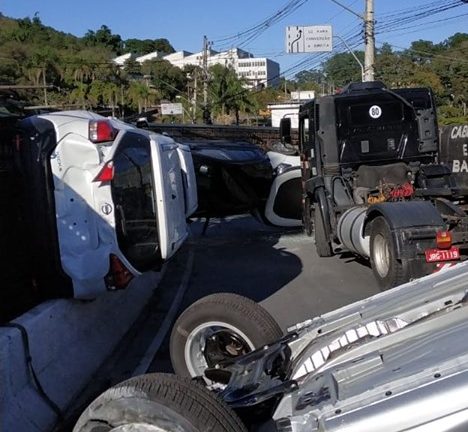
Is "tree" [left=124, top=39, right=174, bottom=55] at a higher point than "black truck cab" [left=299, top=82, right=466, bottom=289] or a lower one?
higher

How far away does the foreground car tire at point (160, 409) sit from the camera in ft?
9.57

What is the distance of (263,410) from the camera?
3.29m

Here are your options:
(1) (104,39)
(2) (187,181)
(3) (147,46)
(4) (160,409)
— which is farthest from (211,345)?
(3) (147,46)

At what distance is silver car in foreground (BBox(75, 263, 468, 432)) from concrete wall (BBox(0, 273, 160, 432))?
118 centimetres

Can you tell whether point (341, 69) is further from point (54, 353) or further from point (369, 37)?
point (54, 353)

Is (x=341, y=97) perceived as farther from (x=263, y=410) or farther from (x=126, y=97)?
(x=126, y=97)

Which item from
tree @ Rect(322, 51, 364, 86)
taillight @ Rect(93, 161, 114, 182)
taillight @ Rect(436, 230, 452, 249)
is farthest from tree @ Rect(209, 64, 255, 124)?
taillight @ Rect(93, 161, 114, 182)

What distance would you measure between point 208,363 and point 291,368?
1161 mm

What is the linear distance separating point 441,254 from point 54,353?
192 inches

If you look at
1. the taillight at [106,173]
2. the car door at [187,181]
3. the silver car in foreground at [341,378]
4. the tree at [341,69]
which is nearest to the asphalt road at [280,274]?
the car door at [187,181]

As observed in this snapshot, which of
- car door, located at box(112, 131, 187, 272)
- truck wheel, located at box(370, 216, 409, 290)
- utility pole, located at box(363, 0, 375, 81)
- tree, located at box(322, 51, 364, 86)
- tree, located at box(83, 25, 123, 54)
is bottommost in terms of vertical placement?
truck wheel, located at box(370, 216, 409, 290)

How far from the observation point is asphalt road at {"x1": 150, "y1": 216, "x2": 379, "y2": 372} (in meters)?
8.66

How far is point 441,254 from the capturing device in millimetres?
8000

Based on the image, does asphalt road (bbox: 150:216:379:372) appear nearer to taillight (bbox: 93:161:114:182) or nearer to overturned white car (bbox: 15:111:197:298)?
overturned white car (bbox: 15:111:197:298)
